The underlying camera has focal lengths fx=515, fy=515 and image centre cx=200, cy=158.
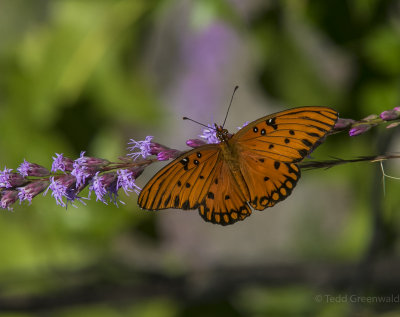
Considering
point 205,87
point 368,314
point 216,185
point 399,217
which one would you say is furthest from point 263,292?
point 205,87

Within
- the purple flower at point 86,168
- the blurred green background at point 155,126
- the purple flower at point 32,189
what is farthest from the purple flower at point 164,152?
the blurred green background at point 155,126

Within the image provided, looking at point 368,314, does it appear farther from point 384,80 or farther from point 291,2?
point 291,2

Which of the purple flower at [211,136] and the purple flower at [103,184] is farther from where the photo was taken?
the purple flower at [211,136]

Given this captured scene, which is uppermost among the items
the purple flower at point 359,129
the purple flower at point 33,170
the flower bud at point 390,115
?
the purple flower at point 33,170

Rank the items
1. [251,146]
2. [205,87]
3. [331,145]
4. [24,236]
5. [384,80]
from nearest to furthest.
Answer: [251,146], [384,80], [331,145], [24,236], [205,87]

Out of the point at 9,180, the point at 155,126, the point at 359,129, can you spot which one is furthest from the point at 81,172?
the point at 155,126

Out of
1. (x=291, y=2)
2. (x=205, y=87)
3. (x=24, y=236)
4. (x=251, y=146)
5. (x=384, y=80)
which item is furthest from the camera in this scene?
(x=205, y=87)

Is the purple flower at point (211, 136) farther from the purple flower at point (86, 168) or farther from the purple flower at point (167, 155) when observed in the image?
the purple flower at point (86, 168)

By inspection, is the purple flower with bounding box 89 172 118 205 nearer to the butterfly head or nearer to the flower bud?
the butterfly head
